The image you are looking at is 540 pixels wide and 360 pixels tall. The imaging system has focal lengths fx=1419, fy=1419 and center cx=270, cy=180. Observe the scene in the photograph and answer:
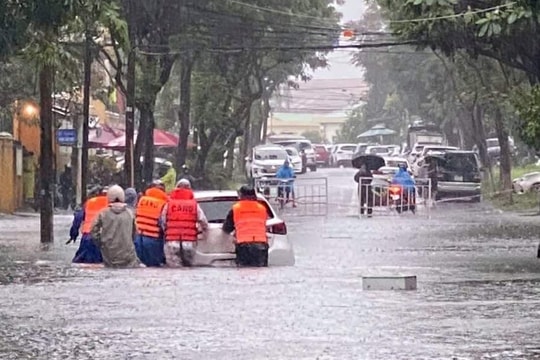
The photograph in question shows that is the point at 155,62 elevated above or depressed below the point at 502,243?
above

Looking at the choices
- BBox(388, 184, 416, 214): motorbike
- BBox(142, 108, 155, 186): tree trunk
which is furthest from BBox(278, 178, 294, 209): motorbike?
BBox(142, 108, 155, 186): tree trunk

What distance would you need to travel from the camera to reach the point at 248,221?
2111 centimetres

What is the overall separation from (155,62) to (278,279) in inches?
1060

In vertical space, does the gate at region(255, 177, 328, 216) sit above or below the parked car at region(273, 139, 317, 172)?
below

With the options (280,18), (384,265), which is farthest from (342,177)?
(384,265)

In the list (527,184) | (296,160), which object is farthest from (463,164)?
(296,160)

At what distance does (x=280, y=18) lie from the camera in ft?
179

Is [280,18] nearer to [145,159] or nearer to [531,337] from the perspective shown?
[145,159]

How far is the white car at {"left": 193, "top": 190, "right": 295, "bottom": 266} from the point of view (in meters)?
21.9

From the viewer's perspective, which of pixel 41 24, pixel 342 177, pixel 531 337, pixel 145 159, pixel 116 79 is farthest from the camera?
pixel 342 177

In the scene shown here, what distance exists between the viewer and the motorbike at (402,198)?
43.3 metres

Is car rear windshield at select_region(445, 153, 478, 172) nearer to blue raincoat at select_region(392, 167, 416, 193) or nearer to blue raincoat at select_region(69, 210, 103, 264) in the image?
blue raincoat at select_region(392, 167, 416, 193)

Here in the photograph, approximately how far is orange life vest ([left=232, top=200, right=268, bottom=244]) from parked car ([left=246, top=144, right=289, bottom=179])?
126ft

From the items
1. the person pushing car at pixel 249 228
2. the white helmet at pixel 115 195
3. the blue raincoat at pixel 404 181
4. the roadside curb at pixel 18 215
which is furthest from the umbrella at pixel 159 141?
the person pushing car at pixel 249 228
